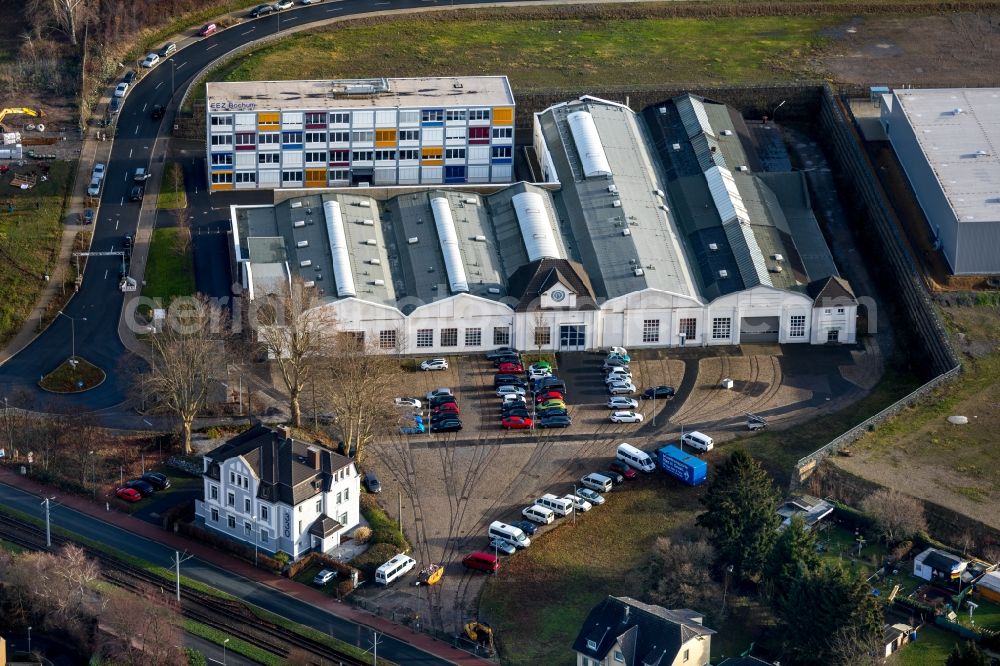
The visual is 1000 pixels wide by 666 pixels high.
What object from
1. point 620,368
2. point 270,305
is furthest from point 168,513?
point 620,368

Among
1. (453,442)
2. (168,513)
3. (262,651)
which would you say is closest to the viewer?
(262,651)

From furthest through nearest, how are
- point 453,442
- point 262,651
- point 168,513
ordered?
1. point 453,442
2. point 168,513
3. point 262,651

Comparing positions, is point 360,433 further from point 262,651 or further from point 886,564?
point 886,564

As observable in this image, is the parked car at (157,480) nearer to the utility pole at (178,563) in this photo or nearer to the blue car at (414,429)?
the utility pole at (178,563)

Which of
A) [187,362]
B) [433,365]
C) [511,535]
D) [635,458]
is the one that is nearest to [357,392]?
[187,362]

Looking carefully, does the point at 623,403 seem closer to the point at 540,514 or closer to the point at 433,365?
the point at 433,365

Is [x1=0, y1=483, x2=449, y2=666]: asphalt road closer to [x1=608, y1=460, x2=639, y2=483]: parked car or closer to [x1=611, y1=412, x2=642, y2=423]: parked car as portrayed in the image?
[x1=608, y1=460, x2=639, y2=483]: parked car
